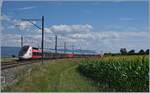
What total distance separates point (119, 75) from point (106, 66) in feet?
12.7

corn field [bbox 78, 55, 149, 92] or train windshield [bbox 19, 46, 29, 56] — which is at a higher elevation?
train windshield [bbox 19, 46, 29, 56]

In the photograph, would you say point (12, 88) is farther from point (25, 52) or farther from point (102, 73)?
point (25, 52)

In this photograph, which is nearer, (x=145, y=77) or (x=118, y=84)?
(x=145, y=77)

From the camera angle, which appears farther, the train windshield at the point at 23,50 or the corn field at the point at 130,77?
the train windshield at the point at 23,50

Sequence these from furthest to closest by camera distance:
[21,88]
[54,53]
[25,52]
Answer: [54,53], [25,52], [21,88]

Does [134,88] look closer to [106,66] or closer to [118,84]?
[118,84]

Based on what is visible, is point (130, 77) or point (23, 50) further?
point (23, 50)

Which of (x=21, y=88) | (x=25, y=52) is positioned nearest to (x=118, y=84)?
(x=21, y=88)

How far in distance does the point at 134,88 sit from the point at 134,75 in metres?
0.76

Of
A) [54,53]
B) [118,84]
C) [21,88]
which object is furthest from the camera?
[54,53]

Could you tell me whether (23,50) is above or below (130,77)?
above

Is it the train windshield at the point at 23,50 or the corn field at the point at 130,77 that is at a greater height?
the train windshield at the point at 23,50

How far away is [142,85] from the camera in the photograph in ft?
58.4

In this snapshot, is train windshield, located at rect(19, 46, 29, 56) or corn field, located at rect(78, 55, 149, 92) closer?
corn field, located at rect(78, 55, 149, 92)
